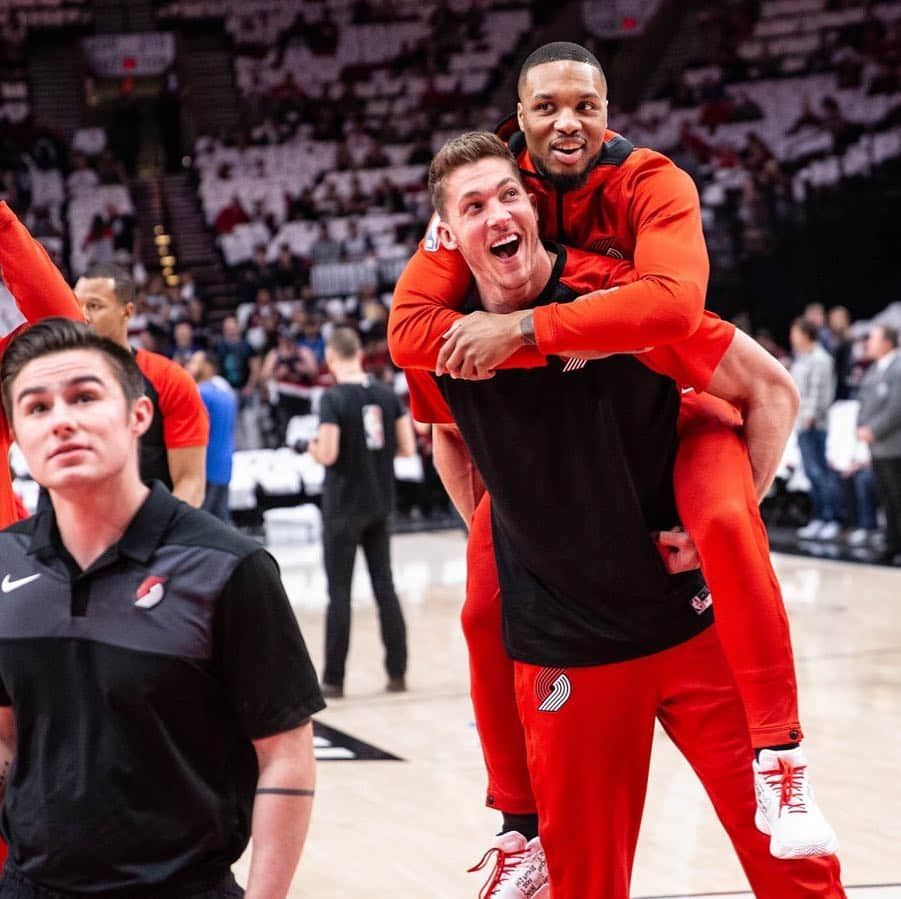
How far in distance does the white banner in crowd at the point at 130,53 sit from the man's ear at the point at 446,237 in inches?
925

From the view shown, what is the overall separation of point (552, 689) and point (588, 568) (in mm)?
266

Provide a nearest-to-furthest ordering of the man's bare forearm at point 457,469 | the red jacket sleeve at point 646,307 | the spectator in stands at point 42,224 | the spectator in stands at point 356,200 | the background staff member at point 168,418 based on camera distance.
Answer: the red jacket sleeve at point 646,307, the man's bare forearm at point 457,469, the background staff member at point 168,418, the spectator in stands at point 42,224, the spectator in stands at point 356,200

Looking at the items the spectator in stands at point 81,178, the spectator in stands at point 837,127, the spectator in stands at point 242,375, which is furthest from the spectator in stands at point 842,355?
the spectator in stands at point 81,178

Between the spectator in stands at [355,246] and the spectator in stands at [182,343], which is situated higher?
the spectator in stands at [355,246]

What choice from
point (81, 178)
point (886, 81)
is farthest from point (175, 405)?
point (886, 81)

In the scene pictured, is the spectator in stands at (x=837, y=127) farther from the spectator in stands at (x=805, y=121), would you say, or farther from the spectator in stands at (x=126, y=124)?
the spectator in stands at (x=126, y=124)

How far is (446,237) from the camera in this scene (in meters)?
3.14

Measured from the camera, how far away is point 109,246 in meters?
20.1

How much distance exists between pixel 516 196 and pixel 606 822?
1.30 metres

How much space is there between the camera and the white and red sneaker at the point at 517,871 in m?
3.39

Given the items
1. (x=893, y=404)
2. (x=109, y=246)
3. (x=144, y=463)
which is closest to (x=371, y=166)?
(x=109, y=246)

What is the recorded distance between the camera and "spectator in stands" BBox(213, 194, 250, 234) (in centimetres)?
2102

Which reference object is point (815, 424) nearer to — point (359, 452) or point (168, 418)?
point (359, 452)

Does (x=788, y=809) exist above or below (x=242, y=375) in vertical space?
above
